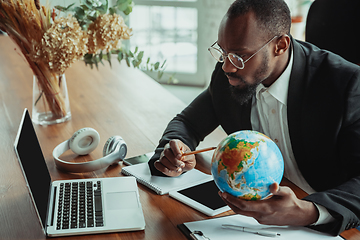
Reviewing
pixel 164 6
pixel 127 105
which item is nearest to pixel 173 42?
pixel 164 6

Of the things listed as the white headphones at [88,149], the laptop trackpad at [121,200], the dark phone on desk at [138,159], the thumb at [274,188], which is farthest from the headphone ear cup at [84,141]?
the thumb at [274,188]

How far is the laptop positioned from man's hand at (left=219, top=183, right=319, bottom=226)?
0.27 meters

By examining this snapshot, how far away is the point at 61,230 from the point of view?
1.04 meters

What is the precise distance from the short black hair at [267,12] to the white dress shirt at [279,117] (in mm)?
145

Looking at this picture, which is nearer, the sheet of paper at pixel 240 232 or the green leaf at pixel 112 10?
the sheet of paper at pixel 240 232

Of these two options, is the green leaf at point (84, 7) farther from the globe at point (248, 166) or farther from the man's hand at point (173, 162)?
the globe at point (248, 166)

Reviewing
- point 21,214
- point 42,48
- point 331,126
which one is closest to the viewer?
point 21,214

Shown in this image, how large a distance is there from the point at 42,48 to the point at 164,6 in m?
3.29

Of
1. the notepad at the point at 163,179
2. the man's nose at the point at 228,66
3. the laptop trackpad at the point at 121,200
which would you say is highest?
the man's nose at the point at 228,66

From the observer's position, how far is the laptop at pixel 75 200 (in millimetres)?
1031

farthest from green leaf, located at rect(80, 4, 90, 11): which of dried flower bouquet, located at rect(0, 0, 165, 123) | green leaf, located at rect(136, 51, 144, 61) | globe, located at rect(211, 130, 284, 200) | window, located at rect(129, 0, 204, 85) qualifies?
window, located at rect(129, 0, 204, 85)

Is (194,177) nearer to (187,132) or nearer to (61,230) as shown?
(187,132)

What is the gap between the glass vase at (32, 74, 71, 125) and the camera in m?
1.75

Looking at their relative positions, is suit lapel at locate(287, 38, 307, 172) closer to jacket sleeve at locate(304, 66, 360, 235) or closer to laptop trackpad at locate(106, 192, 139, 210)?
jacket sleeve at locate(304, 66, 360, 235)
